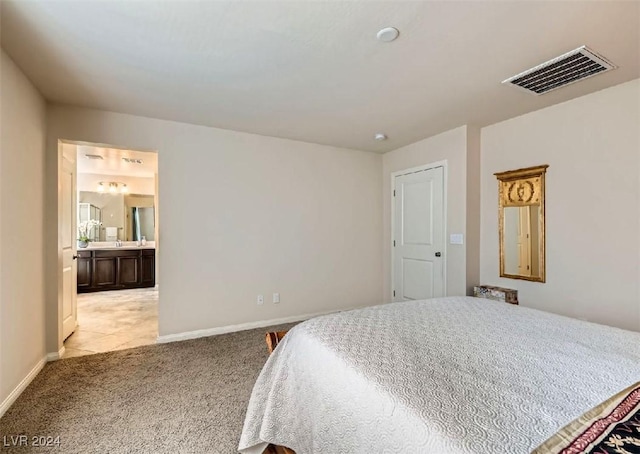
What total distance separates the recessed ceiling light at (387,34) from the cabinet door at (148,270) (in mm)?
6383

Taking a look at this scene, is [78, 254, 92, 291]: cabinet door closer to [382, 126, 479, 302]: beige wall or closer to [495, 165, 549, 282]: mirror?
[382, 126, 479, 302]: beige wall

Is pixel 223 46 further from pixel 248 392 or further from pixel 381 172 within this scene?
pixel 381 172

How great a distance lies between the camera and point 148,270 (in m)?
6.62

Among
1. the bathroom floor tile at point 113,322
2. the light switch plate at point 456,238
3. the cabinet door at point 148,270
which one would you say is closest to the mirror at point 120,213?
the cabinet door at point 148,270

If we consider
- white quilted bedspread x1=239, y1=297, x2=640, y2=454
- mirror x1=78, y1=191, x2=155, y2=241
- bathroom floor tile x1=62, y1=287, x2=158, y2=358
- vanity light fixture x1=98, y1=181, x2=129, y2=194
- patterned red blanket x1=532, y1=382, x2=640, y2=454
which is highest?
vanity light fixture x1=98, y1=181, x2=129, y2=194

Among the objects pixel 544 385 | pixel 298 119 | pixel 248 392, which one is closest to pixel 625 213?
pixel 544 385

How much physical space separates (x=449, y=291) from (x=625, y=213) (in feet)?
5.80

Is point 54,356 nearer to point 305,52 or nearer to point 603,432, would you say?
point 305,52

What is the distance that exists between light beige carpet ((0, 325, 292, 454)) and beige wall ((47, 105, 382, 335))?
26.9 inches

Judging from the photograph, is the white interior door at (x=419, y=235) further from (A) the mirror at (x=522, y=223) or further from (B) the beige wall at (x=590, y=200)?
(B) the beige wall at (x=590, y=200)

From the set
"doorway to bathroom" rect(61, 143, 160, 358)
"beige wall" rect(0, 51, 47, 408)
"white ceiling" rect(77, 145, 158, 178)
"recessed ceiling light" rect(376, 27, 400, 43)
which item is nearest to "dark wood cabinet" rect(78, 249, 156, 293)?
"doorway to bathroom" rect(61, 143, 160, 358)

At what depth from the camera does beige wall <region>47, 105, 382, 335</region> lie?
3389mm

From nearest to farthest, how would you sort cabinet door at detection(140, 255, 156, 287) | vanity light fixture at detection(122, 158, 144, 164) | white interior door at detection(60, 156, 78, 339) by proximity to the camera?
white interior door at detection(60, 156, 78, 339) → vanity light fixture at detection(122, 158, 144, 164) → cabinet door at detection(140, 255, 156, 287)

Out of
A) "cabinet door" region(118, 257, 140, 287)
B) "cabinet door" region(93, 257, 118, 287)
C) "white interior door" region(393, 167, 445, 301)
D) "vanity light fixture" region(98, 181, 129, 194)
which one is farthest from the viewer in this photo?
"vanity light fixture" region(98, 181, 129, 194)
